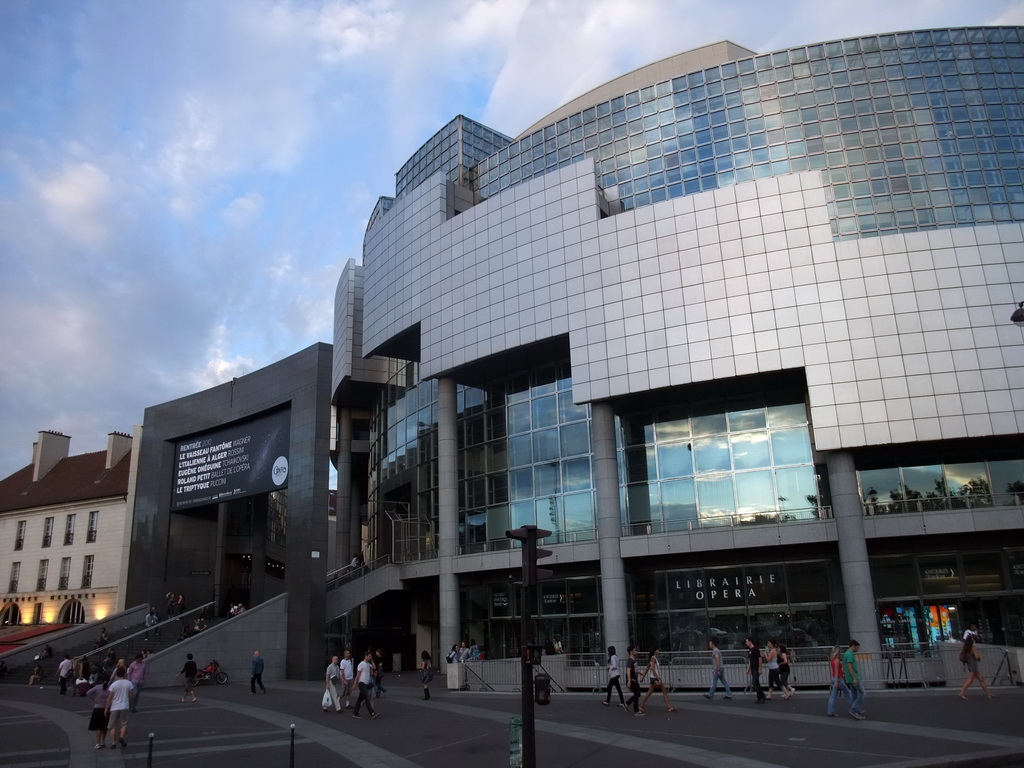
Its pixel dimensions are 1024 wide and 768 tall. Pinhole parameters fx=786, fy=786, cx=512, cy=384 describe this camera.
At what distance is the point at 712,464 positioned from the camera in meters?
35.1

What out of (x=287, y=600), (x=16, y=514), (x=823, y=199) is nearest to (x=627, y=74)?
(x=823, y=199)

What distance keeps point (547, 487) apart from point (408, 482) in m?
11.1

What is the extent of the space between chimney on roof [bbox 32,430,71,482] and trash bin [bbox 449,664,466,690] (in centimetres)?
4912

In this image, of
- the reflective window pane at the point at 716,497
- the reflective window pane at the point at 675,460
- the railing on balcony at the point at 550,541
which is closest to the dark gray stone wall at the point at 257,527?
the railing on balcony at the point at 550,541

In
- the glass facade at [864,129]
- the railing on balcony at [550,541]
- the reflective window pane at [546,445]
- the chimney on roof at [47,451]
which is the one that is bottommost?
the railing on balcony at [550,541]

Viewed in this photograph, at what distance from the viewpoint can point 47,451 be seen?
64.8 m

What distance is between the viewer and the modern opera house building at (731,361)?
31.2 m

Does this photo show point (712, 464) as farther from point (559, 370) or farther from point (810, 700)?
point (810, 700)

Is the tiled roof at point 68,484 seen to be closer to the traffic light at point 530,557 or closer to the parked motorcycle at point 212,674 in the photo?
the parked motorcycle at point 212,674

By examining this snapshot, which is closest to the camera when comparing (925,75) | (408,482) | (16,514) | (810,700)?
(810,700)

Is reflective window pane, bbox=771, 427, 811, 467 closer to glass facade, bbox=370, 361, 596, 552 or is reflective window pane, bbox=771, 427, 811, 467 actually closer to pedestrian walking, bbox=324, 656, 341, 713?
glass facade, bbox=370, 361, 596, 552

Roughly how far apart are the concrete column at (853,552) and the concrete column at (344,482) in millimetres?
33547

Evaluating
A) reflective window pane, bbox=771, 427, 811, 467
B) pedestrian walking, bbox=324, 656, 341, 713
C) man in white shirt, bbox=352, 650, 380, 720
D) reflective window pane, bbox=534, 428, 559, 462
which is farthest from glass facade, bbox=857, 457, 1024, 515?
pedestrian walking, bbox=324, 656, 341, 713

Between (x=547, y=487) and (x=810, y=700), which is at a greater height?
(x=547, y=487)
